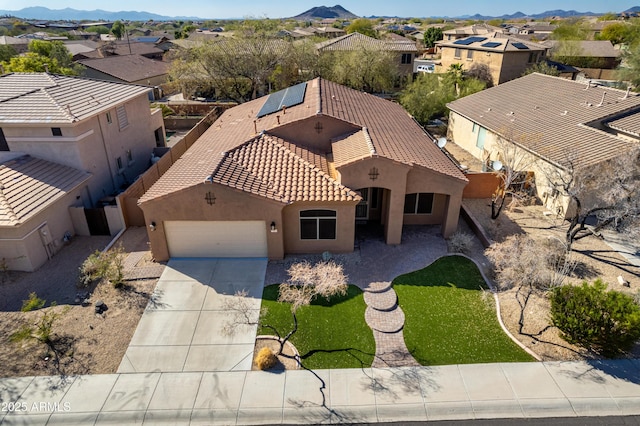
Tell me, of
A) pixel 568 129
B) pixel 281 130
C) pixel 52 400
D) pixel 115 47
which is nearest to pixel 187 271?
pixel 52 400

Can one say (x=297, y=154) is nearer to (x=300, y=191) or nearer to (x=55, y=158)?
(x=300, y=191)

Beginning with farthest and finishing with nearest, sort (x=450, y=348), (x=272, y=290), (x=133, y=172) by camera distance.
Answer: (x=133, y=172)
(x=272, y=290)
(x=450, y=348)

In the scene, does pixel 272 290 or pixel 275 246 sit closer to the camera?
pixel 272 290

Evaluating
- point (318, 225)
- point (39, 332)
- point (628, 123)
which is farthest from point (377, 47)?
point (39, 332)

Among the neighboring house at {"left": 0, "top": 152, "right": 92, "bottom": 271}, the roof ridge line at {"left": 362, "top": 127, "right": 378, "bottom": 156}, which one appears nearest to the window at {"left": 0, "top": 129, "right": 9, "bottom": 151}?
the neighboring house at {"left": 0, "top": 152, "right": 92, "bottom": 271}

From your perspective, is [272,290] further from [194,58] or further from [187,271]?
[194,58]

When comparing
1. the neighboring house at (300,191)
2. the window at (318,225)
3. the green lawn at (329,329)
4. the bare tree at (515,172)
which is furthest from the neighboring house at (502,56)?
the green lawn at (329,329)

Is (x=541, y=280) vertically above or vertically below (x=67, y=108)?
below

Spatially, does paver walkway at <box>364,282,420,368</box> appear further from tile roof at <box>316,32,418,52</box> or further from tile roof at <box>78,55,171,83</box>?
tile roof at <box>78,55,171,83</box>
